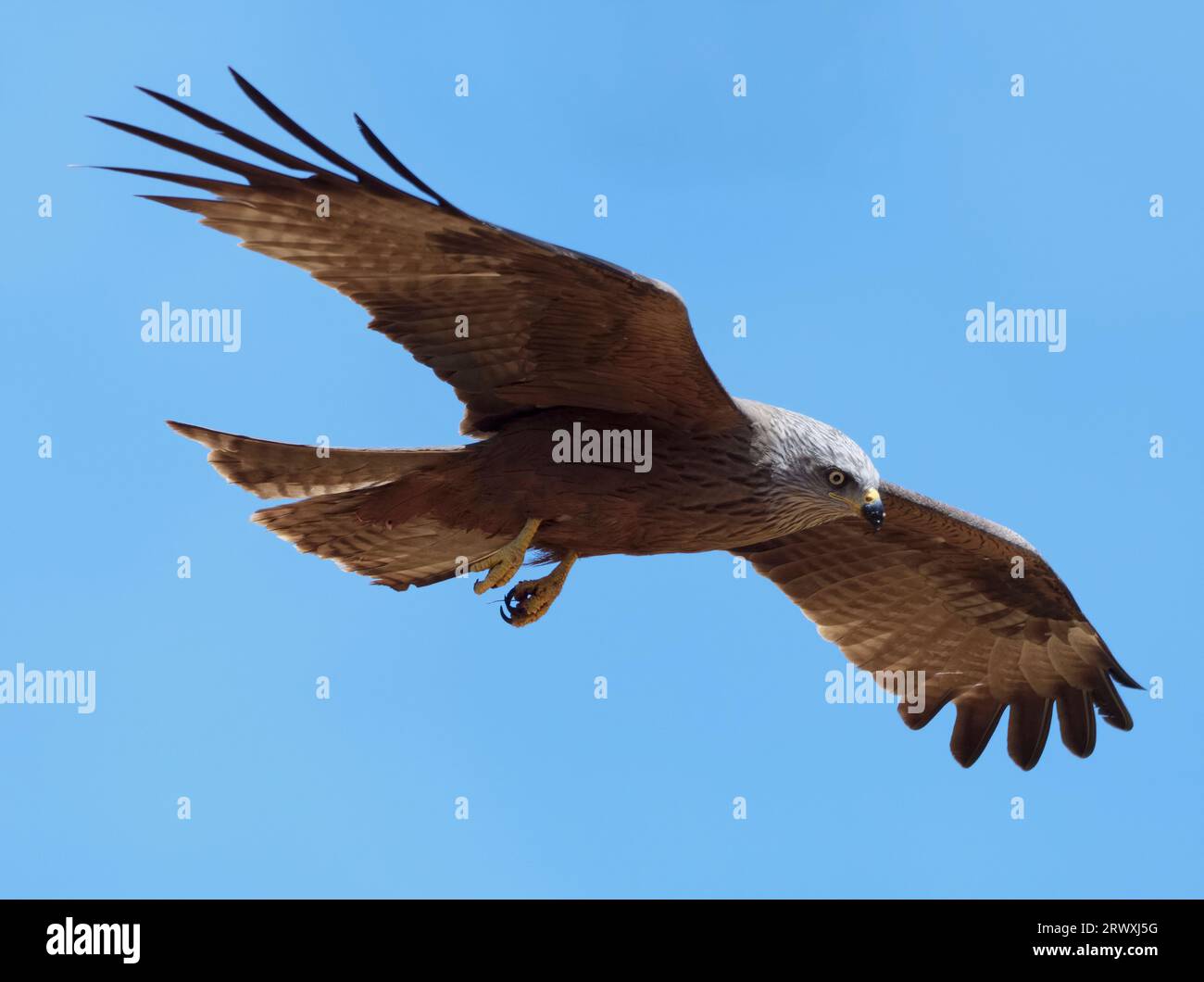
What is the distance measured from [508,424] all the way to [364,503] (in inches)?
38.1

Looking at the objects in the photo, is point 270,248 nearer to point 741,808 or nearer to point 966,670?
point 741,808

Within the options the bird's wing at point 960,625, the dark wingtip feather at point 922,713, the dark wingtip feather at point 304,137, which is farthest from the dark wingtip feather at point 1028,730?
the dark wingtip feather at point 304,137

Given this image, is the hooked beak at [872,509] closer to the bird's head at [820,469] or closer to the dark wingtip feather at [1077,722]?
the bird's head at [820,469]

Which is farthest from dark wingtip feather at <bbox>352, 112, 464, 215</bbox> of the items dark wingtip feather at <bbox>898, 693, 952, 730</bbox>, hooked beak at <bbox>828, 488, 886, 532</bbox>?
dark wingtip feather at <bbox>898, 693, 952, 730</bbox>

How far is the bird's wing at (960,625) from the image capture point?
1166 centimetres

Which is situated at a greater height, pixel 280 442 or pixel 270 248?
pixel 270 248

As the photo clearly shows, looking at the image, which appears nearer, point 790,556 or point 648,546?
point 648,546

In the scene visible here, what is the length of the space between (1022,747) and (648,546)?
3937 millimetres

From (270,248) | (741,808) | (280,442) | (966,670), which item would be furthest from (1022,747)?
(270,248)

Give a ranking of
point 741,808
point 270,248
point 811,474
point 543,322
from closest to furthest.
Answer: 1. point 270,248
2. point 543,322
3. point 811,474
4. point 741,808

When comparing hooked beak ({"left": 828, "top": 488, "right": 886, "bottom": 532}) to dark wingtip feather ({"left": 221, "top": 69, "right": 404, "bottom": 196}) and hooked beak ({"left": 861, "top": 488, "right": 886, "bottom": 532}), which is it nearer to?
hooked beak ({"left": 861, "top": 488, "right": 886, "bottom": 532})

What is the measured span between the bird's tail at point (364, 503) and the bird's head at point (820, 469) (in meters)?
1.71

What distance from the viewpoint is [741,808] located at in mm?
10531

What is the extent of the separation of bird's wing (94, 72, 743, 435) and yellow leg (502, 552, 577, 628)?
1.00 meters
